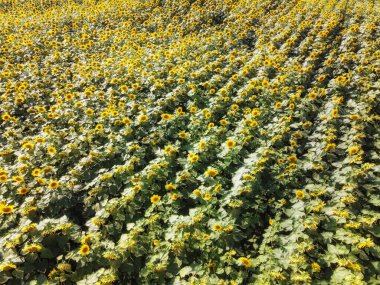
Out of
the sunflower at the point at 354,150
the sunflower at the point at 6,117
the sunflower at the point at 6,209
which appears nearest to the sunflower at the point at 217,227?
the sunflower at the point at 354,150

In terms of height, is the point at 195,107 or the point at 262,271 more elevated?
the point at 195,107

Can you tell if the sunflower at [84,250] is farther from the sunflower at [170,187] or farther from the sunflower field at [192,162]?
the sunflower at [170,187]

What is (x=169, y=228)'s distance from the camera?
11.5 feet

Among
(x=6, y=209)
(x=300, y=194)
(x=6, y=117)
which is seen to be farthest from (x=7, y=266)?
(x=6, y=117)

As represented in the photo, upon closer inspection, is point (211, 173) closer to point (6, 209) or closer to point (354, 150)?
point (354, 150)

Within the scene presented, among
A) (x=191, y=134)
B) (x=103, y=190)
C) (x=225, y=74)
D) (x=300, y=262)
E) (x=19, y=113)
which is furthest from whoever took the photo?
(x=225, y=74)

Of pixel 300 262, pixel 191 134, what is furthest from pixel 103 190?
pixel 300 262

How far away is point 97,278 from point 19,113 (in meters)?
4.47

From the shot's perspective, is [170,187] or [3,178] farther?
[3,178]

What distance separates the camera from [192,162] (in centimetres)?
436

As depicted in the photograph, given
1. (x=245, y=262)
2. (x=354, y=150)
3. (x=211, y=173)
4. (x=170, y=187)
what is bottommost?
(x=245, y=262)

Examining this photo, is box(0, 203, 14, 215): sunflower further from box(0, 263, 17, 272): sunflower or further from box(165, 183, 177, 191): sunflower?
box(165, 183, 177, 191): sunflower

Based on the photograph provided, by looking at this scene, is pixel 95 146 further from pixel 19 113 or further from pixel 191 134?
pixel 19 113

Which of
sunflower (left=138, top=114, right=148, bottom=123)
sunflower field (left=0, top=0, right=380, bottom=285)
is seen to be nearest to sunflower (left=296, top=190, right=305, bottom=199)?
sunflower field (left=0, top=0, right=380, bottom=285)
